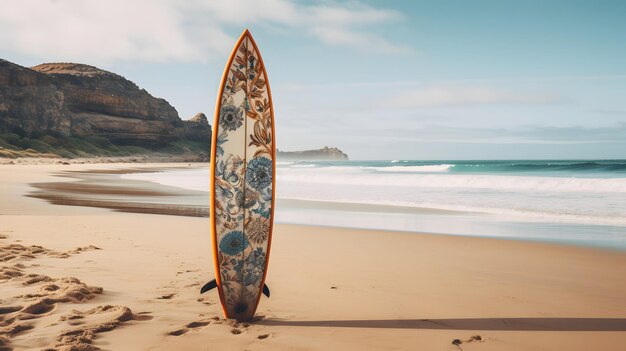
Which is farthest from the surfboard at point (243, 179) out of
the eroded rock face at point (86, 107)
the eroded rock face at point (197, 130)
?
the eroded rock face at point (197, 130)

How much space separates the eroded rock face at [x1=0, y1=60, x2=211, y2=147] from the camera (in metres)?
67.5

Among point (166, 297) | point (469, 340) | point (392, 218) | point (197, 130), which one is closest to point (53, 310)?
point (166, 297)

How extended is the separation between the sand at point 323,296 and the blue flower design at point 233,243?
48 cm

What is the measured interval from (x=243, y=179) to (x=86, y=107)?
315 ft

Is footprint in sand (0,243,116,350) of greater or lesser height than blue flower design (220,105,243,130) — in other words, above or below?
below

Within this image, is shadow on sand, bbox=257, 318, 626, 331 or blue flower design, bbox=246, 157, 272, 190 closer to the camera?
shadow on sand, bbox=257, 318, 626, 331

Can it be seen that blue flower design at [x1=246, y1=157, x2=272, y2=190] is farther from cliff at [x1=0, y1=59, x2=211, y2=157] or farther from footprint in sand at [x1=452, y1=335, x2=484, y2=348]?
cliff at [x1=0, y1=59, x2=211, y2=157]

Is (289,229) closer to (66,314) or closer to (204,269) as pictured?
(204,269)

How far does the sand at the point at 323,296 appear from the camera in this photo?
2.81 meters

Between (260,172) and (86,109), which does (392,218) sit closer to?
(260,172)

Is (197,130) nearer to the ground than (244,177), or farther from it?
farther from it

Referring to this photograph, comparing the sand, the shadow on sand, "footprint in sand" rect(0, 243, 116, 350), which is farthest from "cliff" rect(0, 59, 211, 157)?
the shadow on sand

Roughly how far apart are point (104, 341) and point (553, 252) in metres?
5.33

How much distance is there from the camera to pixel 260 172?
3.42 m
